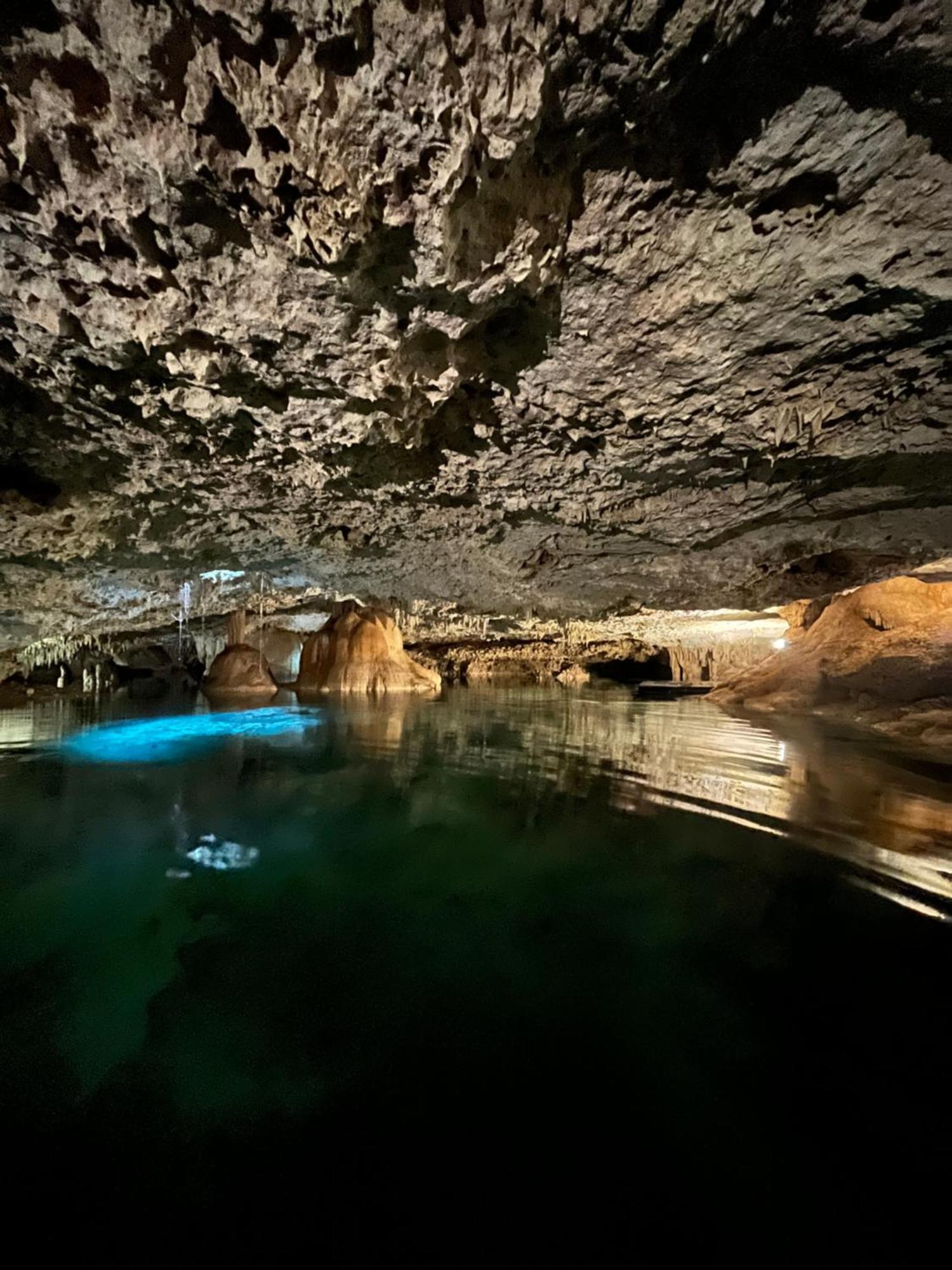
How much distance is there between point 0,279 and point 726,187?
281cm

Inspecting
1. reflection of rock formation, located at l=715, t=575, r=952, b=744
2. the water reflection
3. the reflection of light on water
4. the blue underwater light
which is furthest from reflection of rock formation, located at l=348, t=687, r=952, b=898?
the reflection of light on water

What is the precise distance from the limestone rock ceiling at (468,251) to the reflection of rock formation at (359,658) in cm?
795

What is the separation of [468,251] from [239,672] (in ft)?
38.4

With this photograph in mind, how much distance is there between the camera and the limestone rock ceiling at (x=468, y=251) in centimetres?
151

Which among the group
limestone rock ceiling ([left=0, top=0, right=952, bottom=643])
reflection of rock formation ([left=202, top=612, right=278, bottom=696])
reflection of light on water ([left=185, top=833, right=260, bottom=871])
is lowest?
reflection of light on water ([left=185, top=833, right=260, bottom=871])

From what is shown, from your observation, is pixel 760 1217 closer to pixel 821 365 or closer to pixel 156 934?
pixel 156 934

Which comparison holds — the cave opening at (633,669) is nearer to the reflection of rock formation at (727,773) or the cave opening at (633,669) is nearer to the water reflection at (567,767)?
the water reflection at (567,767)

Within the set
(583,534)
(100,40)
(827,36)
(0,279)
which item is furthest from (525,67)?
(583,534)

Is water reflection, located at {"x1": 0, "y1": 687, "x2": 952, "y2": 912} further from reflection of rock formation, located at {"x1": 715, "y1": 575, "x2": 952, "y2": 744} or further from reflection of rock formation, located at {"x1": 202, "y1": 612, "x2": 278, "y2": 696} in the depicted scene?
reflection of rock formation, located at {"x1": 202, "y1": 612, "x2": 278, "y2": 696}

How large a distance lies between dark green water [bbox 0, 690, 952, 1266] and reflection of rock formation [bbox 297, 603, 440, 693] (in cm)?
918

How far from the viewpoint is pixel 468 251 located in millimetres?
2115

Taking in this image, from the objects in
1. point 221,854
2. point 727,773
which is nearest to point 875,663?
point 727,773

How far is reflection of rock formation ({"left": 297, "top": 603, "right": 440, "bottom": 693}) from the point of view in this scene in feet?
40.2

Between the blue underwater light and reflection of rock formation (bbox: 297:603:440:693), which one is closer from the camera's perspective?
the blue underwater light
